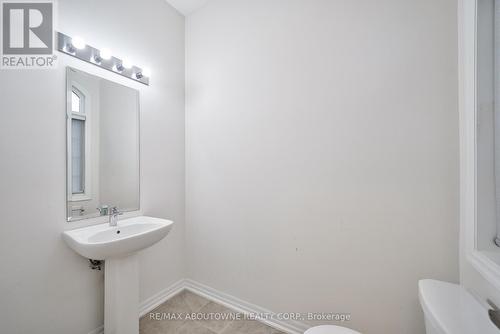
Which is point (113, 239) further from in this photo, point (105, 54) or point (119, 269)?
point (105, 54)

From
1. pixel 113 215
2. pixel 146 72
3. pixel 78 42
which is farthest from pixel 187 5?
pixel 113 215

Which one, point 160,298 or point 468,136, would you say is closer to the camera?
point 468,136

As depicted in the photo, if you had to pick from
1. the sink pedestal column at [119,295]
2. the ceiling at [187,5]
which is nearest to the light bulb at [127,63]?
the ceiling at [187,5]

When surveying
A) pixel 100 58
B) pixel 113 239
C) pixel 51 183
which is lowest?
pixel 113 239

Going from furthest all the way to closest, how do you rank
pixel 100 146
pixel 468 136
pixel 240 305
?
pixel 240 305
pixel 100 146
pixel 468 136

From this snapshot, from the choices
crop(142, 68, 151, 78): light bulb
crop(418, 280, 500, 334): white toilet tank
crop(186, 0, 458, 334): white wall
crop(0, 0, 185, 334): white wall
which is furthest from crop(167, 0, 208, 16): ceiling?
crop(418, 280, 500, 334): white toilet tank

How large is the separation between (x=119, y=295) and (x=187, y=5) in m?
2.54

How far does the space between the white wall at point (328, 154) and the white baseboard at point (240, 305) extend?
2.8 inches

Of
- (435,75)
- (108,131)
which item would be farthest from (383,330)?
(108,131)

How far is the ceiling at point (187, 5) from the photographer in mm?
1875

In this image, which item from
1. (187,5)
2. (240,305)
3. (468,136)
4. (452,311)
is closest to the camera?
(452,311)

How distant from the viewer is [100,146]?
145 centimetres

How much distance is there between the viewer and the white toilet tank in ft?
2.19

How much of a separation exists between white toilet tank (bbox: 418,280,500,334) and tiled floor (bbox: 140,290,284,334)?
3.56ft
